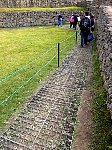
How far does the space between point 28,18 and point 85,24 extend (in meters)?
14.8

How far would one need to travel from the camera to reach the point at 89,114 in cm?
839

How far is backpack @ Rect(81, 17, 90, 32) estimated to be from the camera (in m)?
15.8

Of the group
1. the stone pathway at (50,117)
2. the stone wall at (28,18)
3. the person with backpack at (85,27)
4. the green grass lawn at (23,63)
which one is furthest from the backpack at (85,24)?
the stone wall at (28,18)

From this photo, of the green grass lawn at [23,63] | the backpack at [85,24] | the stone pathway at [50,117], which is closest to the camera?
the stone pathway at [50,117]

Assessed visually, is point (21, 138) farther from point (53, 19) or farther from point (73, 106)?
point (53, 19)

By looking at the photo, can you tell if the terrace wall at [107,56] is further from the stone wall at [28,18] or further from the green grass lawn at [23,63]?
the stone wall at [28,18]

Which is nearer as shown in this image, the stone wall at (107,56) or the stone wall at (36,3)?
the stone wall at (107,56)

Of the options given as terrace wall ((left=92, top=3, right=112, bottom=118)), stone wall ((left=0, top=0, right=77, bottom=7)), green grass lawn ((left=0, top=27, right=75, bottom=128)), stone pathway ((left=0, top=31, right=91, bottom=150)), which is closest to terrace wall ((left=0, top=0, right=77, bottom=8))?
stone wall ((left=0, top=0, right=77, bottom=7))

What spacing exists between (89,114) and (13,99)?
2542 mm

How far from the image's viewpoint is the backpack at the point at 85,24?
15826mm

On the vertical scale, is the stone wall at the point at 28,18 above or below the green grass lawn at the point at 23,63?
above

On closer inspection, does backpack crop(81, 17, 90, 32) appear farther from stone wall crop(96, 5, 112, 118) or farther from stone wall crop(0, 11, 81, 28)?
stone wall crop(0, 11, 81, 28)

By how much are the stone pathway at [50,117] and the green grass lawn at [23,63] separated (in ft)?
1.57

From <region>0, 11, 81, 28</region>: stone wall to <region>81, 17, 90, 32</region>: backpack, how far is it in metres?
14.3
